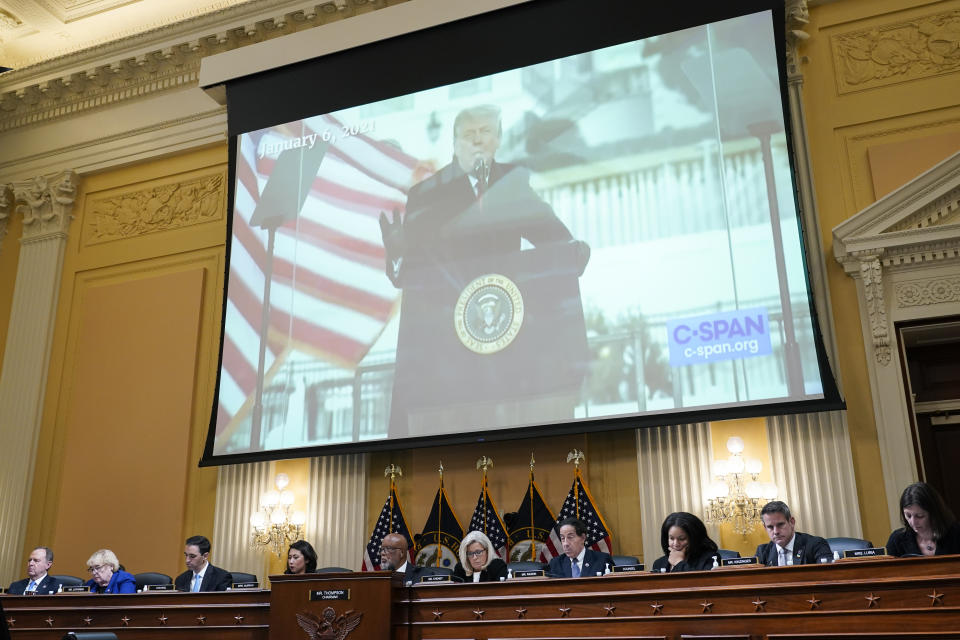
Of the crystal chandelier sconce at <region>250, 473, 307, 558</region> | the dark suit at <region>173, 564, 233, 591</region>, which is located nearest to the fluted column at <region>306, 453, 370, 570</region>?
the crystal chandelier sconce at <region>250, 473, 307, 558</region>

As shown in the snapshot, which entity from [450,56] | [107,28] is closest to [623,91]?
[450,56]

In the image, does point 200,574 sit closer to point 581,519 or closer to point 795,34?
point 581,519

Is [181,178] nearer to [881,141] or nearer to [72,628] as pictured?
[72,628]

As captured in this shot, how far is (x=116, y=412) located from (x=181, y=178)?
2573 mm

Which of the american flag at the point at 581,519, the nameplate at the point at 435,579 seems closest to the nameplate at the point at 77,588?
the nameplate at the point at 435,579

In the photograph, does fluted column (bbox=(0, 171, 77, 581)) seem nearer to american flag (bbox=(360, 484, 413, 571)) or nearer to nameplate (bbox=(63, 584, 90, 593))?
nameplate (bbox=(63, 584, 90, 593))

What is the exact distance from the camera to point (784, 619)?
13.5 feet

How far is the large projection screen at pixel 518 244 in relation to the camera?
22.1 feet

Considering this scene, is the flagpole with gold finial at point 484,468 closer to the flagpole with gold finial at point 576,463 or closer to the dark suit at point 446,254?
the dark suit at point 446,254

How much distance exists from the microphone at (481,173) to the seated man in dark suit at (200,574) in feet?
11.6

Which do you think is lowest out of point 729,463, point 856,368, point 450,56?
point 729,463

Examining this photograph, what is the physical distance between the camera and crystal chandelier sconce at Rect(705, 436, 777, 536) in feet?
21.5

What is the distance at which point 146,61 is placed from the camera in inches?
400

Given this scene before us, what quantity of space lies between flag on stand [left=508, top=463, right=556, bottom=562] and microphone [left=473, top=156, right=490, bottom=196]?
7.95 ft
